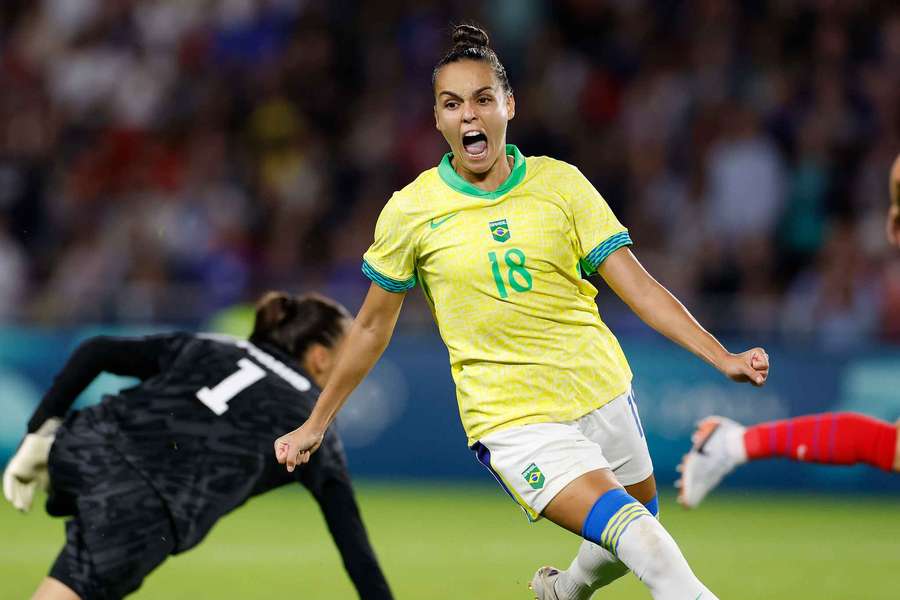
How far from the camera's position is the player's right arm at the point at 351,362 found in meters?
4.80

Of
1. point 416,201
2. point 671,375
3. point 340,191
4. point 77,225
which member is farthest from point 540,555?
point 77,225

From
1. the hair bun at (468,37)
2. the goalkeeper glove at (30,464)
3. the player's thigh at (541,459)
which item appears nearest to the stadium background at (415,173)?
the goalkeeper glove at (30,464)

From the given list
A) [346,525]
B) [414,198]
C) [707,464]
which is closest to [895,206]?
[707,464]

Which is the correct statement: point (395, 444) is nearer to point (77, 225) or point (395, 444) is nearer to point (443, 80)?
point (77, 225)

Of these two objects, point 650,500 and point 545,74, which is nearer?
point 650,500

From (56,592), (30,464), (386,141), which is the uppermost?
(386,141)

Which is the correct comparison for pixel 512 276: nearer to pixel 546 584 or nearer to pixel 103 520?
pixel 546 584

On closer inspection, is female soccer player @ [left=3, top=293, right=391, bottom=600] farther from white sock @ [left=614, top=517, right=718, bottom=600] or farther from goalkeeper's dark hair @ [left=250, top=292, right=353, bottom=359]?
white sock @ [left=614, top=517, right=718, bottom=600]

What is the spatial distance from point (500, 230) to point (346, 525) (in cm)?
131

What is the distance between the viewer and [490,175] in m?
4.81

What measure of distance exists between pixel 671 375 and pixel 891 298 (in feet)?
5.85

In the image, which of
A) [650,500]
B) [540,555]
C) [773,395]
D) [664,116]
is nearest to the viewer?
[650,500]

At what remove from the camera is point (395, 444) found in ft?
37.0

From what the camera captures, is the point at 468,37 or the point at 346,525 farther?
the point at 346,525
